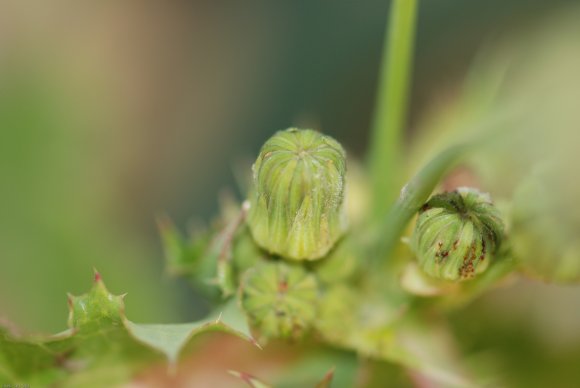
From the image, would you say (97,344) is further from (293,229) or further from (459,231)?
(459,231)

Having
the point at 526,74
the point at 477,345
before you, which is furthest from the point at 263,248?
the point at 526,74

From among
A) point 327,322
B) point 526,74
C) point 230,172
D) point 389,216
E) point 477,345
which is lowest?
point 327,322

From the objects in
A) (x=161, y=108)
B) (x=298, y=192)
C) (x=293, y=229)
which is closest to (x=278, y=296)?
(x=293, y=229)

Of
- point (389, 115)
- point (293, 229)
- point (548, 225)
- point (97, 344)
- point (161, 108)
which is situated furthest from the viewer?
point (161, 108)

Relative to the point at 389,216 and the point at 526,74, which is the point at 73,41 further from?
the point at 389,216

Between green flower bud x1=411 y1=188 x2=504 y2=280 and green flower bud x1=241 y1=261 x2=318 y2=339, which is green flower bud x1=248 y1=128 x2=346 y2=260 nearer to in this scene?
green flower bud x1=241 y1=261 x2=318 y2=339
